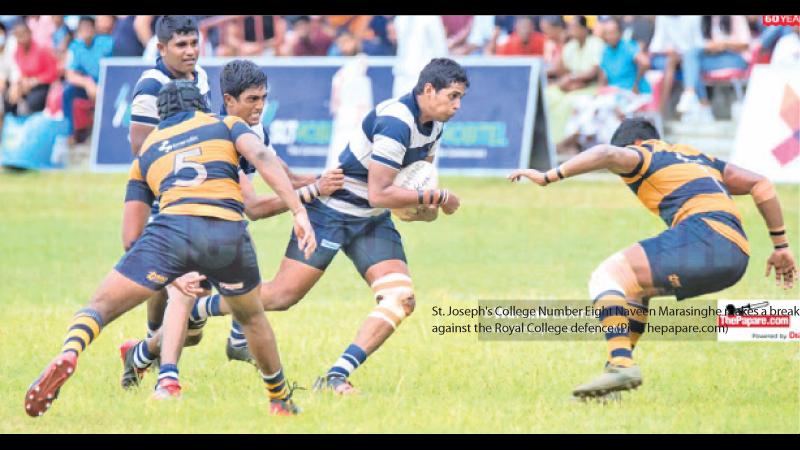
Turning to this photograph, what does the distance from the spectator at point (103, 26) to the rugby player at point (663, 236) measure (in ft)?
53.4

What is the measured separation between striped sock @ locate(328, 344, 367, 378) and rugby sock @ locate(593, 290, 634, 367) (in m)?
1.53

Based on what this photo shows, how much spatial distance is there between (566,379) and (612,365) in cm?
132

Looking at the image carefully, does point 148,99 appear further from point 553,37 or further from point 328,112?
point 553,37

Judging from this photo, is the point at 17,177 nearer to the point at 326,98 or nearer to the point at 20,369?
the point at 326,98

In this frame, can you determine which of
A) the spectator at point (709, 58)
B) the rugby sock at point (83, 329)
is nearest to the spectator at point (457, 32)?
the spectator at point (709, 58)

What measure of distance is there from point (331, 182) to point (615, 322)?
2.05 meters

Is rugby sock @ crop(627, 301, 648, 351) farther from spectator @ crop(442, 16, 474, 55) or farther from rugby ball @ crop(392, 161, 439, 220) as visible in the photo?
spectator @ crop(442, 16, 474, 55)

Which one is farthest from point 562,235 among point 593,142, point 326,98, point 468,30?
point 468,30

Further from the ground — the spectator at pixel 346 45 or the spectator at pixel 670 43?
the spectator at pixel 346 45

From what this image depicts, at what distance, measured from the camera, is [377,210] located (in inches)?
364

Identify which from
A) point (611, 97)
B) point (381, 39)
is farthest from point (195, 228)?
point (381, 39)

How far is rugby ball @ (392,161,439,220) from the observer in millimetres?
8797

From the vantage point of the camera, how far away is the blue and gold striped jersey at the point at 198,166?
7453mm

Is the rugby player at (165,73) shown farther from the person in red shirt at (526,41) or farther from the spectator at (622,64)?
the person in red shirt at (526,41)
